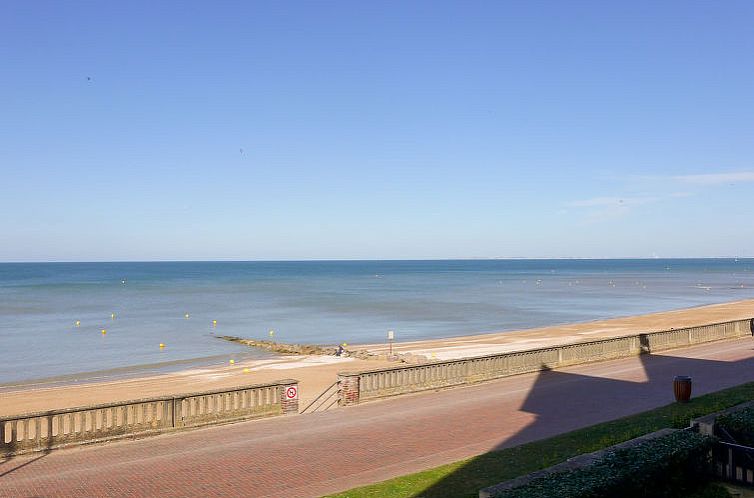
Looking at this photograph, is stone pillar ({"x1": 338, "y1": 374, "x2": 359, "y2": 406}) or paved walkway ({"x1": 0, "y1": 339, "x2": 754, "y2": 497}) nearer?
paved walkway ({"x1": 0, "y1": 339, "x2": 754, "y2": 497})

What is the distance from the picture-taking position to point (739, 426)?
10.9 metres

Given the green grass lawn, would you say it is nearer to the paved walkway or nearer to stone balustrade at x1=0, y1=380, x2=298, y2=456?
the paved walkway

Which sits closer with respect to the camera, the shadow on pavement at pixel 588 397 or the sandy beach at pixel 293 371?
the shadow on pavement at pixel 588 397

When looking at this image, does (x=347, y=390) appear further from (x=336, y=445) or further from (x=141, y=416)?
(x=141, y=416)

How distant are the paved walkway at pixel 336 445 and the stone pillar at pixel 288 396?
360mm

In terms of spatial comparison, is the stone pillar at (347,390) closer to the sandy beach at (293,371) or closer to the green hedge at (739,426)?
the sandy beach at (293,371)

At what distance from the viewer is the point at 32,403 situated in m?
26.0

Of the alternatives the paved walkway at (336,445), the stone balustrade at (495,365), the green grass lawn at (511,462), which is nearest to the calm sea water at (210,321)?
the stone balustrade at (495,365)

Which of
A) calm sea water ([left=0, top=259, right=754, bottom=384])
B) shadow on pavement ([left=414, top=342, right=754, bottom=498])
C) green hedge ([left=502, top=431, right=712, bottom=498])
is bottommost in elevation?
calm sea water ([left=0, top=259, right=754, bottom=384])

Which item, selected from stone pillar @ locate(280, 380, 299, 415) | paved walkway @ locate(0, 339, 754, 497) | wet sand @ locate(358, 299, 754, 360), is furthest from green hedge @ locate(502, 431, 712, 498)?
wet sand @ locate(358, 299, 754, 360)

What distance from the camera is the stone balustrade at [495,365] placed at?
1872cm

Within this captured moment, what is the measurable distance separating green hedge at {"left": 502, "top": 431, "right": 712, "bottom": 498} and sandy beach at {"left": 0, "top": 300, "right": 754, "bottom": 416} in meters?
13.1

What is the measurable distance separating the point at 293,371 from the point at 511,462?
21.3m

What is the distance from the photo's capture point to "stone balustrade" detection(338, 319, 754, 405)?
18.7 meters
